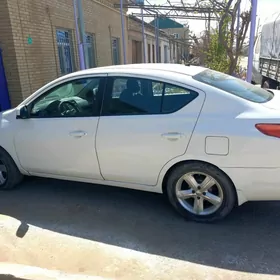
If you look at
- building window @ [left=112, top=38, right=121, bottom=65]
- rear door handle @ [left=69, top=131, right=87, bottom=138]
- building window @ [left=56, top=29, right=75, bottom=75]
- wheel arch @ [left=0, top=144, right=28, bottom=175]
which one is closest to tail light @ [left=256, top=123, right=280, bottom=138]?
rear door handle @ [left=69, top=131, right=87, bottom=138]

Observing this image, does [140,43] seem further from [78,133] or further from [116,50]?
[78,133]

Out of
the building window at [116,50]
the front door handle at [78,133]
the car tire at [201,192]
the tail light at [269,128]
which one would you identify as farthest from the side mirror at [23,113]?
the building window at [116,50]

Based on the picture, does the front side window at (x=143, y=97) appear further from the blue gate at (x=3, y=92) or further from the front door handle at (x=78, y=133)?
the blue gate at (x=3, y=92)

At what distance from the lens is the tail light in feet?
8.65

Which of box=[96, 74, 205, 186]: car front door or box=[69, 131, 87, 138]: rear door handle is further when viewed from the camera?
box=[69, 131, 87, 138]: rear door handle

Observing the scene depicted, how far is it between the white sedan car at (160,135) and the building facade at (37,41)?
3533 millimetres

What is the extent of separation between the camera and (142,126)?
3.06 meters

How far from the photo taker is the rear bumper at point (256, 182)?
2738 mm

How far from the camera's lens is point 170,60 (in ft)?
114

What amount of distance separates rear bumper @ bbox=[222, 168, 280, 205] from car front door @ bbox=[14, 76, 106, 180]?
148 centimetres

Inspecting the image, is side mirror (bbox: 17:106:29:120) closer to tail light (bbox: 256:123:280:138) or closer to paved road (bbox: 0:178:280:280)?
paved road (bbox: 0:178:280:280)

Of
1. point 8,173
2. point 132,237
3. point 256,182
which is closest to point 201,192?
point 256,182

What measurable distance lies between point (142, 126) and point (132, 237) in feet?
3.59

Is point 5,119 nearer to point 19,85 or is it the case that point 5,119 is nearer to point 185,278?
point 185,278
